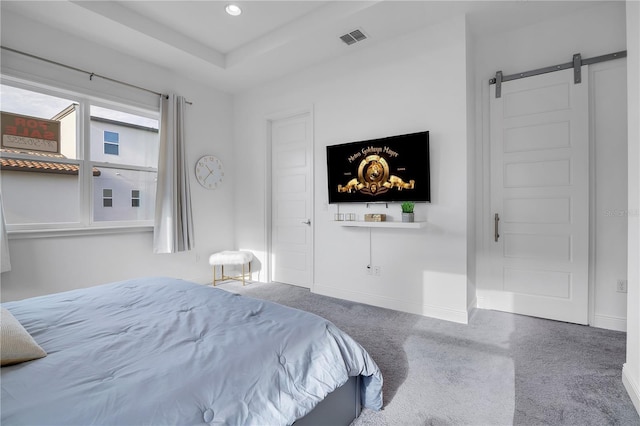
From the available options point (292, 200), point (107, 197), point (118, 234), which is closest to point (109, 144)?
point (107, 197)

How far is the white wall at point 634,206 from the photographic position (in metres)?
1.71

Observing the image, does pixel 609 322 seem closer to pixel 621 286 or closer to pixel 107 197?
pixel 621 286

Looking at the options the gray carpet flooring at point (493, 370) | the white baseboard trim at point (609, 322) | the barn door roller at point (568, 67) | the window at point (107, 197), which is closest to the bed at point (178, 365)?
the gray carpet flooring at point (493, 370)

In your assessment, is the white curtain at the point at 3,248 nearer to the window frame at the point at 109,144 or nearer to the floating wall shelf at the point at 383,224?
the window frame at the point at 109,144

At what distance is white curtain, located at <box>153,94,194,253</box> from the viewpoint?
12.3ft

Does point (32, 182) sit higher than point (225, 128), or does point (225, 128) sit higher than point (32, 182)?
point (225, 128)

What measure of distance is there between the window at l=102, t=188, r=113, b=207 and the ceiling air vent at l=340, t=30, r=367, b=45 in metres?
3.09

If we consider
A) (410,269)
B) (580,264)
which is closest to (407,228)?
(410,269)

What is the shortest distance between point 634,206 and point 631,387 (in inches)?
39.9

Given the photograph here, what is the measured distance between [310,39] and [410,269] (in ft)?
8.66

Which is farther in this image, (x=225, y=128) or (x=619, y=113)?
(x=225, y=128)

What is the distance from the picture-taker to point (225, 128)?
184 inches

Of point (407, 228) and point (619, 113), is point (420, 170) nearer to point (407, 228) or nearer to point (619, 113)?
point (407, 228)

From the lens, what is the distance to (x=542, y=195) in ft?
9.76
